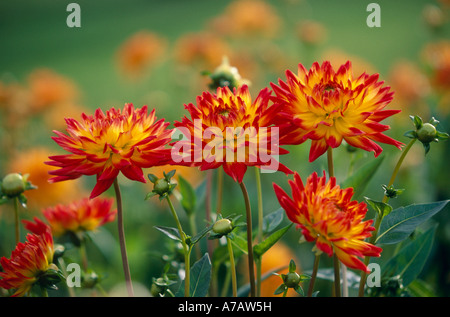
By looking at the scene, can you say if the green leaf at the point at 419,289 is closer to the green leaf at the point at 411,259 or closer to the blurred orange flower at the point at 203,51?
the green leaf at the point at 411,259

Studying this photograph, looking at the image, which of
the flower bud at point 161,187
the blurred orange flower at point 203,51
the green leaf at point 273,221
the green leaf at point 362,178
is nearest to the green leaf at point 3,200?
the flower bud at point 161,187

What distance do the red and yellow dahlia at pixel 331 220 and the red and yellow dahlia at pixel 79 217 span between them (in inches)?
11.3

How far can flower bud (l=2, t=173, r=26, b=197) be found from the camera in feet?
2.02

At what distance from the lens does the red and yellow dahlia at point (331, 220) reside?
461mm

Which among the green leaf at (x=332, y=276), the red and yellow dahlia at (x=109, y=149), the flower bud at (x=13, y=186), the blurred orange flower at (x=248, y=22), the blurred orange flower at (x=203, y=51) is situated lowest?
the green leaf at (x=332, y=276)

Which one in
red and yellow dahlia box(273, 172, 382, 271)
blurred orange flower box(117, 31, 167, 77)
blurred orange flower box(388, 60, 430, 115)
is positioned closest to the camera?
red and yellow dahlia box(273, 172, 382, 271)

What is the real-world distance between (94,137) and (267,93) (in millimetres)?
198

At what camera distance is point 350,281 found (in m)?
0.69

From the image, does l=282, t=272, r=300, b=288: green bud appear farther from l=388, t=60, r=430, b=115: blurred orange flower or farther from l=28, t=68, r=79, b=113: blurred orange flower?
l=28, t=68, r=79, b=113: blurred orange flower

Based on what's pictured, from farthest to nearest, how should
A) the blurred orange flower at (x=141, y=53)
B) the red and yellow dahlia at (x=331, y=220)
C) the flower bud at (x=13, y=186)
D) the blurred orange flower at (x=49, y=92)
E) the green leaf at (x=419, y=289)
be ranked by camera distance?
the blurred orange flower at (x=141, y=53) < the blurred orange flower at (x=49, y=92) < the green leaf at (x=419, y=289) < the flower bud at (x=13, y=186) < the red and yellow dahlia at (x=331, y=220)

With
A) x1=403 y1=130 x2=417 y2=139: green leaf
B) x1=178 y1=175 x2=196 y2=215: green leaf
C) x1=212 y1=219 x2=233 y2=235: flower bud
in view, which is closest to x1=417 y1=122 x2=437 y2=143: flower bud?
x1=403 y1=130 x2=417 y2=139: green leaf

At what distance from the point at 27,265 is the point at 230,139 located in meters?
0.27

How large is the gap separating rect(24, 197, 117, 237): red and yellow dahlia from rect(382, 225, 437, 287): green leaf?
40cm

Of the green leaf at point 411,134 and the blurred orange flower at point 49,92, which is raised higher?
the blurred orange flower at point 49,92
